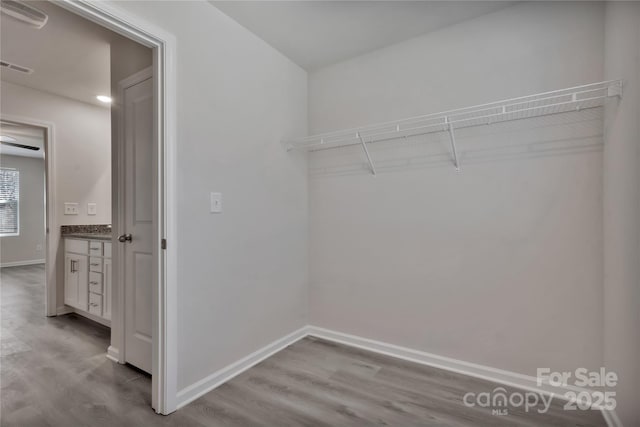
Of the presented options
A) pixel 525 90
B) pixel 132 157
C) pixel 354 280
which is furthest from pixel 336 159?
pixel 132 157

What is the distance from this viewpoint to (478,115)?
1.98 meters

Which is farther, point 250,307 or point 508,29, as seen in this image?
point 250,307

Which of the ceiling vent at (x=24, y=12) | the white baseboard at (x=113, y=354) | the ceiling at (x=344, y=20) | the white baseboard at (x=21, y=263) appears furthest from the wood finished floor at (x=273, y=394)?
the white baseboard at (x=21, y=263)

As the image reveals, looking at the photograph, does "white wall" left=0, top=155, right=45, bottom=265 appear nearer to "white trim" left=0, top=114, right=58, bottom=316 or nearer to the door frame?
"white trim" left=0, top=114, right=58, bottom=316

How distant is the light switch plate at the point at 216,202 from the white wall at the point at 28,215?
7052mm

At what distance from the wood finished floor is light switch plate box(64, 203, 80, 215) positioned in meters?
1.46

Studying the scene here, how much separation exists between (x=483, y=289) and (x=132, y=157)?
2550mm

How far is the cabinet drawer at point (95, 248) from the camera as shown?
114 inches

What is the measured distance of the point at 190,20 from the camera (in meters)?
1.80

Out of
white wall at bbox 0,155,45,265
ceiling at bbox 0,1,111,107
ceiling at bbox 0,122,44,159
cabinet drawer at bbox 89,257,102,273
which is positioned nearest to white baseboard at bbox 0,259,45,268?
white wall at bbox 0,155,45,265

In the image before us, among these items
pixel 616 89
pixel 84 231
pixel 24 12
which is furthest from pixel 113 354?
pixel 616 89

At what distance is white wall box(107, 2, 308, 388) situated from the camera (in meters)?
1.78

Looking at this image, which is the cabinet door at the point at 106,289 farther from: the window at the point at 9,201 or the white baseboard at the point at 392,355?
the window at the point at 9,201

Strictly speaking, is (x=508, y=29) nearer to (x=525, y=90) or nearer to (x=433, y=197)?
(x=525, y=90)
